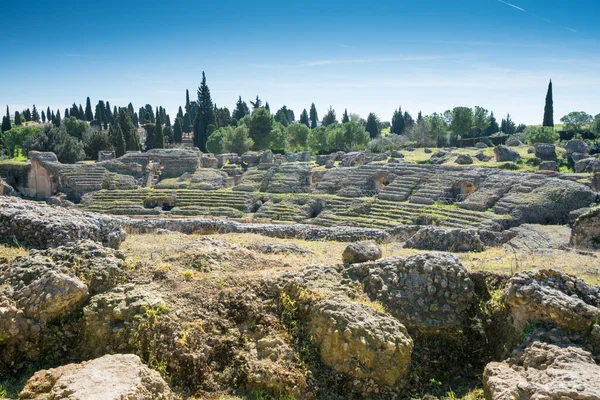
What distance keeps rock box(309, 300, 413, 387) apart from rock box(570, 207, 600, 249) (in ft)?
36.3

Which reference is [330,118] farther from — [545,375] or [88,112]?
[545,375]

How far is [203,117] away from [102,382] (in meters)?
59.3

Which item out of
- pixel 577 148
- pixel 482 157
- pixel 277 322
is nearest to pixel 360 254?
pixel 277 322

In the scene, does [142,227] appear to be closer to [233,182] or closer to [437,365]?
[437,365]

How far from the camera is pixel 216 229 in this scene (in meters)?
18.5

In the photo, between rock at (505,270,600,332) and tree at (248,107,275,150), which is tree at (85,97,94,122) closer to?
tree at (248,107,275,150)

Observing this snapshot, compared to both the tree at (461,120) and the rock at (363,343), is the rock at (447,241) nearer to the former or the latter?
the rock at (363,343)

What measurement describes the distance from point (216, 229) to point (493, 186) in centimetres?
1534

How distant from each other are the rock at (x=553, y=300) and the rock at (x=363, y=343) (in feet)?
5.29

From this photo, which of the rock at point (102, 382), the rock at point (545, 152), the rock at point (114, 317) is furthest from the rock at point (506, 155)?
the rock at point (102, 382)

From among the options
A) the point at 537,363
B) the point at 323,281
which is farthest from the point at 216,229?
the point at 537,363

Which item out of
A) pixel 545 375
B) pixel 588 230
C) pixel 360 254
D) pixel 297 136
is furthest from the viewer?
pixel 297 136

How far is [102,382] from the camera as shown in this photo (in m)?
5.08

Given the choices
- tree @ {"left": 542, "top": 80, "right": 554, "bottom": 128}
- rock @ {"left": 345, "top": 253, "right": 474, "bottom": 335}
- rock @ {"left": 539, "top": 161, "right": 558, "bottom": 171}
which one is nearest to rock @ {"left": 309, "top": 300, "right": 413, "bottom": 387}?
rock @ {"left": 345, "top": 253, "right": 474, "bottom": 335}
